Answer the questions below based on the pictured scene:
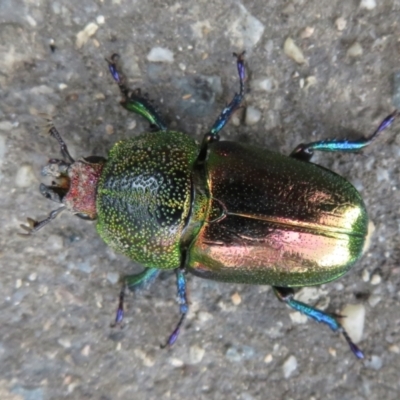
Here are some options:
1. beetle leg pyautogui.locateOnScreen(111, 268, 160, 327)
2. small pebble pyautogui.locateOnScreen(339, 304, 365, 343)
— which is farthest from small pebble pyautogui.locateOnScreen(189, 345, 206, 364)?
small pebble pyautogui.locateOnScreen(339, 304, 365, 343)

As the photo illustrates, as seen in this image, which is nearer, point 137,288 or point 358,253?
point 358,253

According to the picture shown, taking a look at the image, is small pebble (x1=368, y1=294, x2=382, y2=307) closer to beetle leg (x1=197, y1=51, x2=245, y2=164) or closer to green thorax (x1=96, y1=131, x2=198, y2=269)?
green thorax (x1=96, y1=131, x2=198, y2=269)

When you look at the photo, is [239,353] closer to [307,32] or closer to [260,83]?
[260,83]

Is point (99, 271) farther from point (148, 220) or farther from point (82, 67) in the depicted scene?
point (82, 67)

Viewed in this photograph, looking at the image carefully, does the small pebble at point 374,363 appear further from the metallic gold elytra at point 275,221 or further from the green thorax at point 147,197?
the green thorax at point 147,197

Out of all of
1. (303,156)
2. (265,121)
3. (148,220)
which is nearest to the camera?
(148,220)

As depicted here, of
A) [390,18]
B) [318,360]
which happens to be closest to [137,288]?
[318,360]

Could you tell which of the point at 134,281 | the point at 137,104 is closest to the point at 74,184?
the point at 137,104
